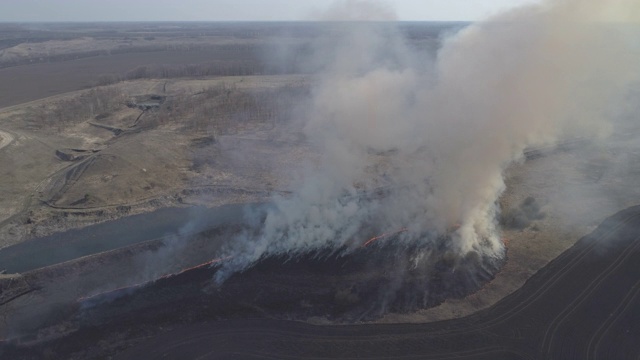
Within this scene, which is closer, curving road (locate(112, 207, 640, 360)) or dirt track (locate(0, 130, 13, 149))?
curving road (locate(112, 207, 640, 360))

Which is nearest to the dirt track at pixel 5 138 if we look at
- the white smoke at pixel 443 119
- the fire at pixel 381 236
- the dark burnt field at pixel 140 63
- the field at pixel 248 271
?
the field at pixel 248 271

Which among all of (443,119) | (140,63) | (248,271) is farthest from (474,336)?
(140,63)

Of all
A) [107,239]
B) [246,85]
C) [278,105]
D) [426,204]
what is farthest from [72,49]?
[426,204]

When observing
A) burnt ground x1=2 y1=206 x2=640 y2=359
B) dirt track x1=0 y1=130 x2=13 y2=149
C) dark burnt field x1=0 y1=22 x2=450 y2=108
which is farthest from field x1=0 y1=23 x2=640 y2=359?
dark burnt field x1=0 y1=22 x2=450 y2=108

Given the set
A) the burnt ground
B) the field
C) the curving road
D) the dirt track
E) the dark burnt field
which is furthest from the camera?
the dark burnt field

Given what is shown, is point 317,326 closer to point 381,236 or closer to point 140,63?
point 381,236

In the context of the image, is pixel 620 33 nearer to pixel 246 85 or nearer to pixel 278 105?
pixel 278 105

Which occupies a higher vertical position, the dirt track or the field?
the dirt track

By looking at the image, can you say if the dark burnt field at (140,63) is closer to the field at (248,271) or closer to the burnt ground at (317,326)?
the field at (248,271)

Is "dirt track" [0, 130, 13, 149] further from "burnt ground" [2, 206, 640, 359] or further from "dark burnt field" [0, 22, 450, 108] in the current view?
"burnt ground" [2, 206, 640, 359]
